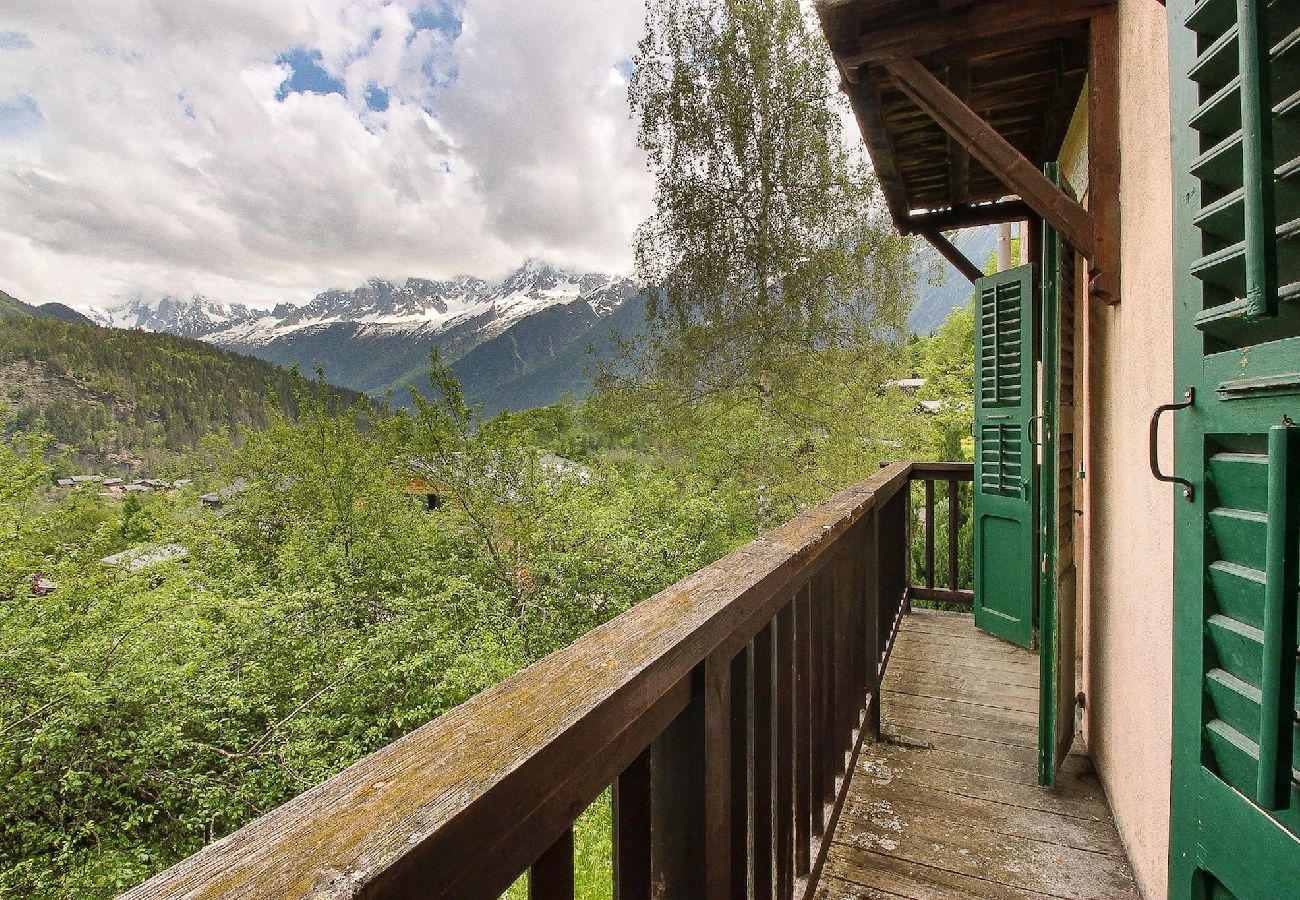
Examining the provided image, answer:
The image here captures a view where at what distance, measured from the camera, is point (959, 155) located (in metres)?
3.60

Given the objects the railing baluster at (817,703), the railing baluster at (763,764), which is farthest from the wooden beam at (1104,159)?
the railing baluster at (763,764)

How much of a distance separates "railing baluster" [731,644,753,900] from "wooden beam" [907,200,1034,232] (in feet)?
13.2

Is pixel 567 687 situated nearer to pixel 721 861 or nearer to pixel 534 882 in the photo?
pixel 534 882

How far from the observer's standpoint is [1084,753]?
98.3 inches

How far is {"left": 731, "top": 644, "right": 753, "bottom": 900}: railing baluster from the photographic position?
104 centimetres

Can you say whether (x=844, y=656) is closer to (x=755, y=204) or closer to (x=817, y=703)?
(x=817, y=703)

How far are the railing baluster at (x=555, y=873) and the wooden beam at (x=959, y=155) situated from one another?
10.3 ft

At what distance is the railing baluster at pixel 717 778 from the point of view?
87 centimetres

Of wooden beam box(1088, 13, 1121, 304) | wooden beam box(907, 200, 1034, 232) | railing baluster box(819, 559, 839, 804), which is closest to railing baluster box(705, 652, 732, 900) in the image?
railing baluster box(819, 559, 839, 804)

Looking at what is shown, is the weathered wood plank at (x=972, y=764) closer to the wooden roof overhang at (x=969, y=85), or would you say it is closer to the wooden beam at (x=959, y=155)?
the wooden roof overhang at (x=969, y=85)

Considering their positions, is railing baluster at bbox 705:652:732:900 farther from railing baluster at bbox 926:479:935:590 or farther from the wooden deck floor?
railing baluster at bbox 926:479:935:590

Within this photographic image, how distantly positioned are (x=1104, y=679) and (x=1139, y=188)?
165 centimetres

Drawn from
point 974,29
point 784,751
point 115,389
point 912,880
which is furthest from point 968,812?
point 115,389

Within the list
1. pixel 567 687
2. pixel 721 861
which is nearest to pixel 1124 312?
pixel 721 861
